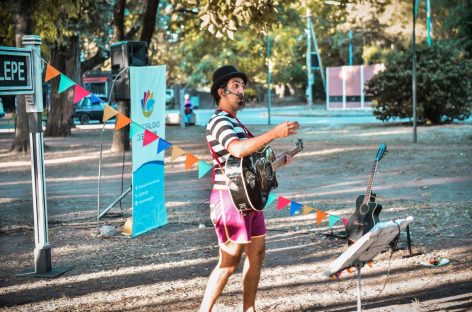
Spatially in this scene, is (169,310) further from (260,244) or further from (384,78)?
(384,78)

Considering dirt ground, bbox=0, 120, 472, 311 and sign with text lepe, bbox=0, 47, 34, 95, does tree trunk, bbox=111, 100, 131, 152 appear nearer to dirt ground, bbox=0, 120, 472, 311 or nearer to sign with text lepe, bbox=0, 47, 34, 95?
dirt ground, bbox=0, 120, 472, 311

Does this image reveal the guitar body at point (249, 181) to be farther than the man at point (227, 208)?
No

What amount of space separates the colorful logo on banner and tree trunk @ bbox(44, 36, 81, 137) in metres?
16.7

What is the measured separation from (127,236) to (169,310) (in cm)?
309

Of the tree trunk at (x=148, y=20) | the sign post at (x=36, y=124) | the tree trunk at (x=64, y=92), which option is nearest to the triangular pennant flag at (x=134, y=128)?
the sign post at (x=36, y=124)

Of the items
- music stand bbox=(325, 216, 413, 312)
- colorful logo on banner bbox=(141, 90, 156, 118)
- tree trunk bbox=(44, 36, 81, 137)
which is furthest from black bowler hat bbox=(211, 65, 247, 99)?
tree trunk bbox=(44, 36, 81, 137)

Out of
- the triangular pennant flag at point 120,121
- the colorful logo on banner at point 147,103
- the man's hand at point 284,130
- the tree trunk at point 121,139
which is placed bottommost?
the tree trunk at point 121,139

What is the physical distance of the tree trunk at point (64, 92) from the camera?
25797mm

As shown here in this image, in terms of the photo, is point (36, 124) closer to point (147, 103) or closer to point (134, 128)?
point (134, 128)

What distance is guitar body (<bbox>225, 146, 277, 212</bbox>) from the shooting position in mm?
4551

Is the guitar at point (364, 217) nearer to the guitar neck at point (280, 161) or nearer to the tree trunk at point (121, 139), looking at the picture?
the guitar neck at point (280, 161)

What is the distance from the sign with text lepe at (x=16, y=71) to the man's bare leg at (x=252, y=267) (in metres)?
2.70

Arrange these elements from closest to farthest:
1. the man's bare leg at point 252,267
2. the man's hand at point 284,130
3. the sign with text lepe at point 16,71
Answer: the man's hand at point 284,130
the man's bare leg at point 252,267
the sign with text lepe at point 16,71

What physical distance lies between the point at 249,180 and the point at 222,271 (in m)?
0.71
